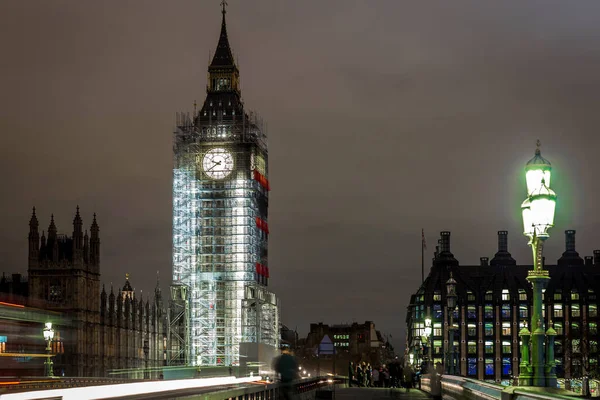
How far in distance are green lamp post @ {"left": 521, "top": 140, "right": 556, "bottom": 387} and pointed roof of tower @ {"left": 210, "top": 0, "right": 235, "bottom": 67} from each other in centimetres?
14801

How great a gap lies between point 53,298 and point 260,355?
62877mm

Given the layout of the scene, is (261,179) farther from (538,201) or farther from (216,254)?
(538,201)

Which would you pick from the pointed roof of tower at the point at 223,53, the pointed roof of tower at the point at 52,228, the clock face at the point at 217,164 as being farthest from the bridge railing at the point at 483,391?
the pointed roof of tower at the point at 223,53

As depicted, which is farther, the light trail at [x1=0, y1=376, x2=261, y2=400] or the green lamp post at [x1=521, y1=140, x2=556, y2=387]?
the light trail at [x1=0, y1=376, x2=261, y2=400]

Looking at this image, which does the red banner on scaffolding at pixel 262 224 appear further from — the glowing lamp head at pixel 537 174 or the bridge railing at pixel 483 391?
the glowing lamp head at pixel 537 174

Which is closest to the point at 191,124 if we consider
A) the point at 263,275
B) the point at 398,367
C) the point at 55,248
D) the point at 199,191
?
the point at 199,191

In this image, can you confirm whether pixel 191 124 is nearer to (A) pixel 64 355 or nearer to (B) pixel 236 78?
(B) pixel 236 78

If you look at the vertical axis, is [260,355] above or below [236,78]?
below

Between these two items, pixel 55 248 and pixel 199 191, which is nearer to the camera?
pixel 55 248

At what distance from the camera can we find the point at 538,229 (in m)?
19.0

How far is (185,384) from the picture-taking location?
39.5 metres

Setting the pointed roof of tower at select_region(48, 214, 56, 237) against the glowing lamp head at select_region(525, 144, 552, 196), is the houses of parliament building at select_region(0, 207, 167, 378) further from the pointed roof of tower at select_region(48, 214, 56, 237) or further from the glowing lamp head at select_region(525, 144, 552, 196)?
the glowing lamp head at select_region(525, 144, 552, 196)

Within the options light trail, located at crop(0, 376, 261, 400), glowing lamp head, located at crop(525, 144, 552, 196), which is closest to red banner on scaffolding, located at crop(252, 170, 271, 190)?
light trail, located at crop(0, 376, 261, 400)

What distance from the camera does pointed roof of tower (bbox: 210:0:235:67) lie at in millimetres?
165375
